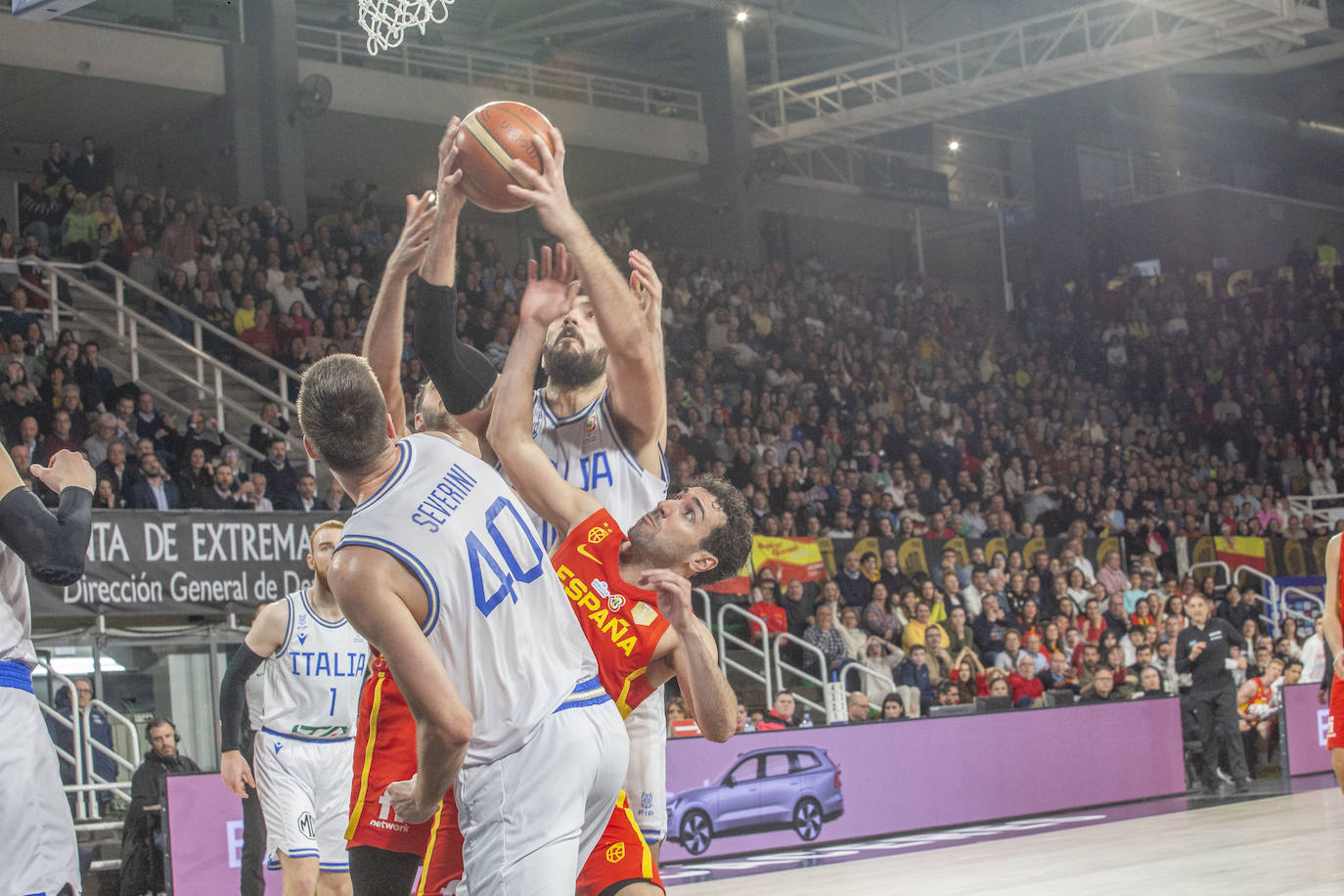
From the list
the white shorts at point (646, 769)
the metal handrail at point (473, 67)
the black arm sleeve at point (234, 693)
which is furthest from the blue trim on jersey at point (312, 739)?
the metal handrail at point (473, 67)

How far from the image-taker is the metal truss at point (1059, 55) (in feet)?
67.1

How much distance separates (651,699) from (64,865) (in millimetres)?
1811

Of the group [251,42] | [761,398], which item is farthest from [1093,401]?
[251,42]

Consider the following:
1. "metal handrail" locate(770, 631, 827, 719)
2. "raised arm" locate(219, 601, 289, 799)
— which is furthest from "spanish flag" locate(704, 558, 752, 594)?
"raised arm" locate(219, 601, 289, 799)

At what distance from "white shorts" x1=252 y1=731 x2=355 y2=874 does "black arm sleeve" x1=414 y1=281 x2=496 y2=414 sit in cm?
361

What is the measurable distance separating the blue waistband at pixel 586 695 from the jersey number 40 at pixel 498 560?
29 cm

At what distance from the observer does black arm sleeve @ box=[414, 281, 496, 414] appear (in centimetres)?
445

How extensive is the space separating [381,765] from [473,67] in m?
22.1

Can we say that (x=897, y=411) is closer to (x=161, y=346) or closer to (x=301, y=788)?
(x=161, y=346)

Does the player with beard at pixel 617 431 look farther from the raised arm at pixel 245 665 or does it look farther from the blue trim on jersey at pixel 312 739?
the blue trim on jersey at pixel 312 739

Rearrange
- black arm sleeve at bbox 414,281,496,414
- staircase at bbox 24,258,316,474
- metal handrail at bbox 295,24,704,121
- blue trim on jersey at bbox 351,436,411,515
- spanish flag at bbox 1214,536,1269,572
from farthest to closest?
1. metal handrail at bbox 295,24,704,121
2. spanish flag at bbox 1214,536,1269,572
3. staircase at bbox 24,258,316,474
4. black arm sleeve at bbox 414,281,496,414
5. blue trim on jersey at bbox 351,436,411,515

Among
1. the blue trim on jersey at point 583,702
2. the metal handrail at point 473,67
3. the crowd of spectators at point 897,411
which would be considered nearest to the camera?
the blue trim on jersey at point 583,702

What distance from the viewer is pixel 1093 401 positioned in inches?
1041

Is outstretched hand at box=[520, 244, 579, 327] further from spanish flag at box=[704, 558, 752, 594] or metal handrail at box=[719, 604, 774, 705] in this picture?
spanish flag at box=[704, 558, 752, 594]
